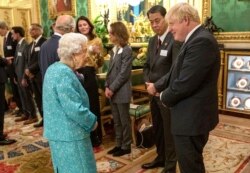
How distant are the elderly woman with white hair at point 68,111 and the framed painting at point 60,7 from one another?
5284 millimetres

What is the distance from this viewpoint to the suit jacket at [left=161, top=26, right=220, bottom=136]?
5.36 ft

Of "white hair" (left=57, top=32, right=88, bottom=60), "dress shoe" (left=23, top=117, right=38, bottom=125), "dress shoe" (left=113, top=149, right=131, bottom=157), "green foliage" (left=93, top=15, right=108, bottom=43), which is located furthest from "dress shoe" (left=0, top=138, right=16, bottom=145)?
"green foliage" (left=93, top=15, right=108, bottom=43)

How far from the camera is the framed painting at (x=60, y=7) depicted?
22.1ft

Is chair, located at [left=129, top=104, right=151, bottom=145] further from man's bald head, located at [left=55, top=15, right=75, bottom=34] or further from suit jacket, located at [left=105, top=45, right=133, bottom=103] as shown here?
man's bald head, located at [left=55, top=15, right=75, bottom=34]

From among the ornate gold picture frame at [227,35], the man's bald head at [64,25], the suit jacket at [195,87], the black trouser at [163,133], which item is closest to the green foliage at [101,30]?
the ornate gold picture frame at [227,35]

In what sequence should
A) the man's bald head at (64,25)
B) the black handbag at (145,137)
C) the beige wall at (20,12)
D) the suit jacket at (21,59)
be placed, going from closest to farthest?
the man's bald head at (64,25) < the black handbag at (145,137) < the suit jacket at (21,59) < the beige wall at (20,12)

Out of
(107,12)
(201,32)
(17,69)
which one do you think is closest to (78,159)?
(201,32)

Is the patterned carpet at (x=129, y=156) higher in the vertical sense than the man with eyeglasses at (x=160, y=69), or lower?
lower

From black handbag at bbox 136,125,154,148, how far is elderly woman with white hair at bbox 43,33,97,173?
1.62m

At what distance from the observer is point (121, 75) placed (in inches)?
117

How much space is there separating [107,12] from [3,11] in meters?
3.10

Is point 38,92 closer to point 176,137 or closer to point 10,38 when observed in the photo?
point 10,38

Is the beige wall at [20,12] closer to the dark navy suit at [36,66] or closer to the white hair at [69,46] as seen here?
the dark navy suit at [36,66]

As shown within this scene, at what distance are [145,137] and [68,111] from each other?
194 cm
